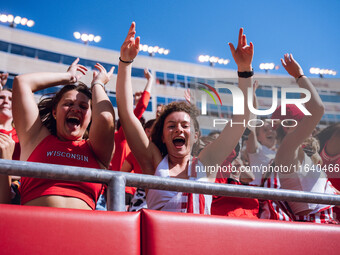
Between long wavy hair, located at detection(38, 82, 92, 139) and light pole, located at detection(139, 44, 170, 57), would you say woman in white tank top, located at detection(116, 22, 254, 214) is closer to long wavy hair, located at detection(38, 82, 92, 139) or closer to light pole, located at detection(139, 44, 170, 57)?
long wavy hair, located at detection(38, 82, 92, 139)

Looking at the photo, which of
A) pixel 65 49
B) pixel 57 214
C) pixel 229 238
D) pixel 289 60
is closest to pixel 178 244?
pixel 229 238

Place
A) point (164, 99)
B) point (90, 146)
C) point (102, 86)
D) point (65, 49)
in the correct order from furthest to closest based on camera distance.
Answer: point (164, 99), point (65, 49), point (102, 86), point (90, 146)

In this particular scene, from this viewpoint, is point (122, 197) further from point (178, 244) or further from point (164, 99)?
point (164, 99)

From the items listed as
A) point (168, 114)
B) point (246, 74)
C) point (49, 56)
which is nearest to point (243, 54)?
point (246, 74)

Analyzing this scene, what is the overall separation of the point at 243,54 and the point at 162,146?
2.43ft

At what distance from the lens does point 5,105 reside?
292cm

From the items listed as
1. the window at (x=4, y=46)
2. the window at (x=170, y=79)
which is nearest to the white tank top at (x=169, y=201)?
the window at (x=4, y=46)

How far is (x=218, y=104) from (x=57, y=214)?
1408 millimetres

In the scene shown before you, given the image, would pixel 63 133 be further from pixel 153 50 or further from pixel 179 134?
pixel 153 50

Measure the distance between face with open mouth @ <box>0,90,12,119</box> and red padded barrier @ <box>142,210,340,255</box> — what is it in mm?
2278

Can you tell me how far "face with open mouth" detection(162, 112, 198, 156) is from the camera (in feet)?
6.40

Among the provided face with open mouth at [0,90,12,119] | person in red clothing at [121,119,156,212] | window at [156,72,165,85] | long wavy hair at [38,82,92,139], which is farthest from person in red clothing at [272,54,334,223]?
window at [156,72,165,85]

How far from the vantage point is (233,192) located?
3.96 ft

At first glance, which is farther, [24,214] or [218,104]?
[218,104]
